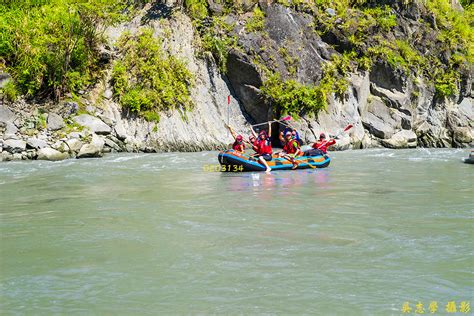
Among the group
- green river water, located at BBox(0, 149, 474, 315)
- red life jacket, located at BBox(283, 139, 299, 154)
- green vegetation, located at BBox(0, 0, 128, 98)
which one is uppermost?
green vegetation, located at BBox(0, 0, 128, 98)

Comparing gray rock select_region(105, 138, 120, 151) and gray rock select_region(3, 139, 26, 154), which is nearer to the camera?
gray rock select_region(3, 139, 26, 154)

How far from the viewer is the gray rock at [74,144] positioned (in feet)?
58.6

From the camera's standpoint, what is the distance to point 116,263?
5.93 metres

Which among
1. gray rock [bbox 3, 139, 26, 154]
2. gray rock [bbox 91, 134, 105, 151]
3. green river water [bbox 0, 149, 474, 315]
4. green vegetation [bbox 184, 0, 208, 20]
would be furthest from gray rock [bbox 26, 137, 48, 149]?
green vegetation [bbox 184, 0, 208, 20]

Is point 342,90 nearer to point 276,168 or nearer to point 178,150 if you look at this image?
point 178,150

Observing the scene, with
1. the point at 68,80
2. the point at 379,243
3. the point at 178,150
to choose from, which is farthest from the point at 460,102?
the point at 379,243

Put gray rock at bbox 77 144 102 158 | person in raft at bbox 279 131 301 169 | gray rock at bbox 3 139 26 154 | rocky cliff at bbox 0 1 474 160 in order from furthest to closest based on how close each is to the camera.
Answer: rocky cliff at bbox 0 1 474 160, gray rock at bbox 77 144 102 158, gray rock at bbox 3 139 26 154, person in raft at bbox 279 131 301 169

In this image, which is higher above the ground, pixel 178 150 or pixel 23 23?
pixel 23 23

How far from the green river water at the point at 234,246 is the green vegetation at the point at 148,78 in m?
8.79

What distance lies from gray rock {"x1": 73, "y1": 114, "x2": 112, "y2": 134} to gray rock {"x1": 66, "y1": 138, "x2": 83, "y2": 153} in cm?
111

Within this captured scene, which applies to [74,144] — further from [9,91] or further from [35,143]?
[9,91]

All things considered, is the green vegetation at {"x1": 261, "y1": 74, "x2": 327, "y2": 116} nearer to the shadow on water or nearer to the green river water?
the shadow on water

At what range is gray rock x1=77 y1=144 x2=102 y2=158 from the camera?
17719 mm

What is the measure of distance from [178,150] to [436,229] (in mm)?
14498
